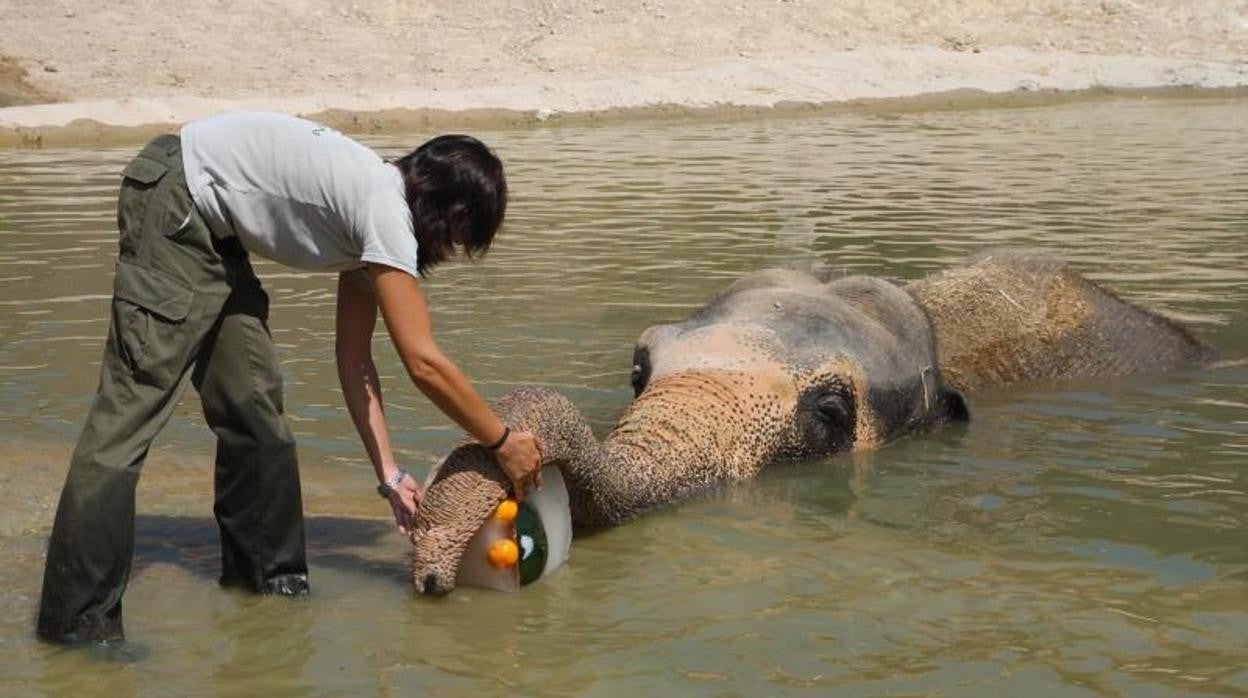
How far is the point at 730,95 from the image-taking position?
99.0 ft

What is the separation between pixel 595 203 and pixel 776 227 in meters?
2.50

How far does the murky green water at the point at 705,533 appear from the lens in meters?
5.30

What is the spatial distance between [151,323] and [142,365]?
0.40ft

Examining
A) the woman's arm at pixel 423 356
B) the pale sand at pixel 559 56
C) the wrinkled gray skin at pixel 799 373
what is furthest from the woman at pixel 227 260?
the pale sand at pixel 559 56

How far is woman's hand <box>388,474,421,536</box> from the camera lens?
5.71 meters

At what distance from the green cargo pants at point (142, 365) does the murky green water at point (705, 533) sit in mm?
224

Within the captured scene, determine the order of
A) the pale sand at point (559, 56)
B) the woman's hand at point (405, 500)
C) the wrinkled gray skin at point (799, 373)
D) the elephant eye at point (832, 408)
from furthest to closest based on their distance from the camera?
the pale sand at point (559, 56) < the elephant eye at point (832, 408) < the wrinkled gray skin at point (799, 373) < the woman's hand at point (405, 500)

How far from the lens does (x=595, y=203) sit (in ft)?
57.7

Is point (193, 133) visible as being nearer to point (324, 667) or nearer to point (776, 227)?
point (324, 667)

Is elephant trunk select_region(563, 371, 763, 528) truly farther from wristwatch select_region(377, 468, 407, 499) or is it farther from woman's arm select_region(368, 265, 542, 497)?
woman's arm select_region(368, 265, 542, 497)

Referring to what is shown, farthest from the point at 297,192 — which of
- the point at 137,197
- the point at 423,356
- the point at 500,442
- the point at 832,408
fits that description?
the point at 832,408

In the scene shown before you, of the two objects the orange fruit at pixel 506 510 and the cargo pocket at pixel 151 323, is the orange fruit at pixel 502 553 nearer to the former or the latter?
the orange fruit at pixel 506 510

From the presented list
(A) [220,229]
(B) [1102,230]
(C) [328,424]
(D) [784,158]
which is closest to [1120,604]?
(A) [220,229]

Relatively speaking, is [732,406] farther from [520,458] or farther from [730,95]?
[730,95]
